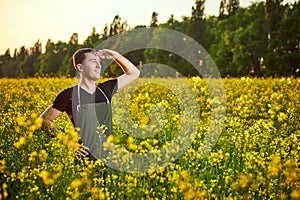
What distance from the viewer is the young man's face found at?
4301mm

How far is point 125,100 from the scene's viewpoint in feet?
27.7

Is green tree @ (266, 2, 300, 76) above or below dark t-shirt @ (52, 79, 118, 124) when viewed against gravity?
above

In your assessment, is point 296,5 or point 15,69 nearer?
point 296,5

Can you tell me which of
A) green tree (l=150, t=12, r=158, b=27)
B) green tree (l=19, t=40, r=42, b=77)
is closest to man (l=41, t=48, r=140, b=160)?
green tree (l=150, t=12, r=158, b=27)

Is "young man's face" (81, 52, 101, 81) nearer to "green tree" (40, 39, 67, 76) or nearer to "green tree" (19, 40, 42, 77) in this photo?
"green tree" (40, 39, 67, 76)

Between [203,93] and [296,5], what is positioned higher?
[296,5]

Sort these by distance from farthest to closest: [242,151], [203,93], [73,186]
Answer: [203,93]
[242,151]
[73,186]

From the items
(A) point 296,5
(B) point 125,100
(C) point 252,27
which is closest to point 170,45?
(C) point 252,27

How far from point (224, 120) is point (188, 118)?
1.47 ft

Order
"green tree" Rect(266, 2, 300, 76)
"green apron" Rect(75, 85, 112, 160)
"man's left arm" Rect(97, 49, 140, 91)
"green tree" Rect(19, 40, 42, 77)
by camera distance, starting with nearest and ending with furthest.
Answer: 1. "green apron" Rect(75, 85, 112, 160)
2. "man's left arm" Rect(97, 49, 140, 91)
3. "green tree" Rect(266, 2, 300, 76)
4. "green tree" Rect(19, 40, 42, 77)

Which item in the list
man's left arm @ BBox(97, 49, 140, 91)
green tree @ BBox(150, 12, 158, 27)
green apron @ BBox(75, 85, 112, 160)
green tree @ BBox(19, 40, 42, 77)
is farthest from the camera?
green tree @ BBox(19, 40, 42, 77)

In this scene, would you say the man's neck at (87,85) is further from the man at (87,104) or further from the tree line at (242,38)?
the tree line at (242,38)

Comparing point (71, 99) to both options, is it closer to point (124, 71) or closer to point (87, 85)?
point (87, 85)

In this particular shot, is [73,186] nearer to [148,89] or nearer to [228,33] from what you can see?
[148,89]
